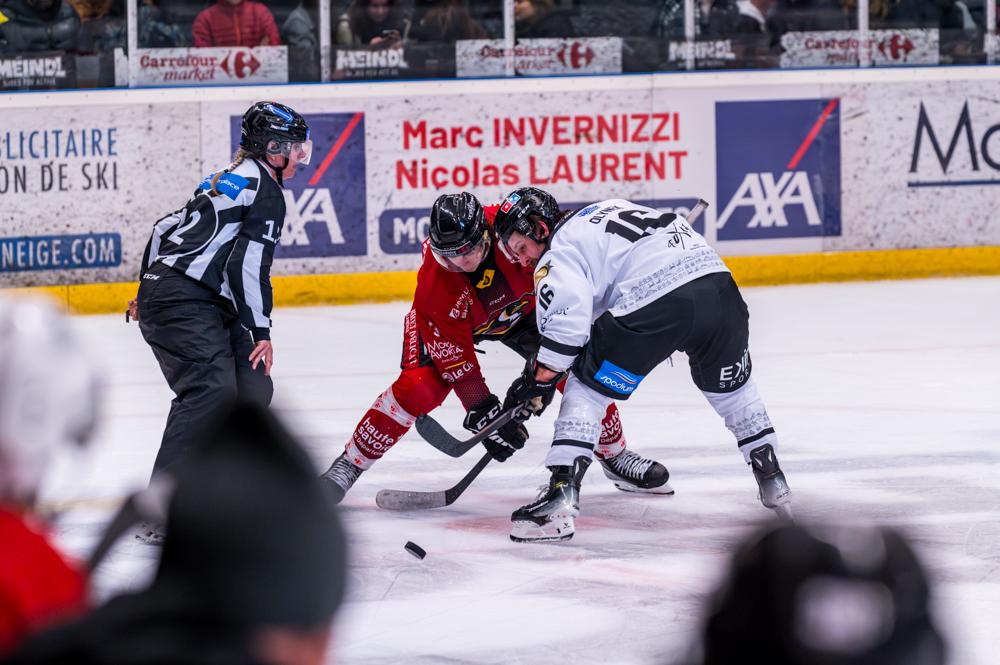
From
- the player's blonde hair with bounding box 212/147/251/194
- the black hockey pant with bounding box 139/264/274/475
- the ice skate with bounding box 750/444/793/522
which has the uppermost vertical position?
the player's blonde hair with bounding box 212/147/251/194

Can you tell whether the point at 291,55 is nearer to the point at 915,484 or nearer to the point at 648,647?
the point at 915,484

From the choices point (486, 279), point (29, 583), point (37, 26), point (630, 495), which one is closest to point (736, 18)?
point (37, 26)

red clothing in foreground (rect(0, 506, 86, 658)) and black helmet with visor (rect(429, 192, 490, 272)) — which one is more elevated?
black helmet with visor (rect(429, 192, 490, 272))

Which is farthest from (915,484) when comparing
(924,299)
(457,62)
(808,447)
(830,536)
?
(457,62)

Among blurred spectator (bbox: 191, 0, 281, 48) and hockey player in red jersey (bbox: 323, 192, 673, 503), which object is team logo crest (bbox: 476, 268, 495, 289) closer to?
hockey player in red jersey (bbox: 323, 192, 673, 503)

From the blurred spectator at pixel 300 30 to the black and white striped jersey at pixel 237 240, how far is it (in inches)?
184

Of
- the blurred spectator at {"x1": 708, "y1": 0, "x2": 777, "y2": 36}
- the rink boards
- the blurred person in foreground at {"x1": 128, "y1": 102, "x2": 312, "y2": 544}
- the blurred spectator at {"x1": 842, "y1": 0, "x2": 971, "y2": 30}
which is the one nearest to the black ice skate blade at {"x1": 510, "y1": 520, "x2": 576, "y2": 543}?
the blurred person in foreground at {"x1": 128, "y1": 102, "x2": 312, "y2": 544}

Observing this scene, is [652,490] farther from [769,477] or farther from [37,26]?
[37,26]

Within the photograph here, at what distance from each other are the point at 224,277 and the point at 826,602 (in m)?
3.34

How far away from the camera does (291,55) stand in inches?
339

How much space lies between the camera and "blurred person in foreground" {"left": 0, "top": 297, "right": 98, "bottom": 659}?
3.35 ft

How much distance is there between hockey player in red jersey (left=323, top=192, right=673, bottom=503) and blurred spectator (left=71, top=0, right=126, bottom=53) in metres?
4.63

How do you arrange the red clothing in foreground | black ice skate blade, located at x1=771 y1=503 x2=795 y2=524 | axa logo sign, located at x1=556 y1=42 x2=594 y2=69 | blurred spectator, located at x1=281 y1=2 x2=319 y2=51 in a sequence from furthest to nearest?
axa logo sign, located at x1=556 y1=42 x2=594 y2=69 → blurred spectator, located at x1=281 y1=2 x2=319 y2=51 → black ice skate blade, located at x1=771 y1=503 x2=795 y2=524 → the red clothing in foreground

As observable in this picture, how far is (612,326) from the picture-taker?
149 inches
